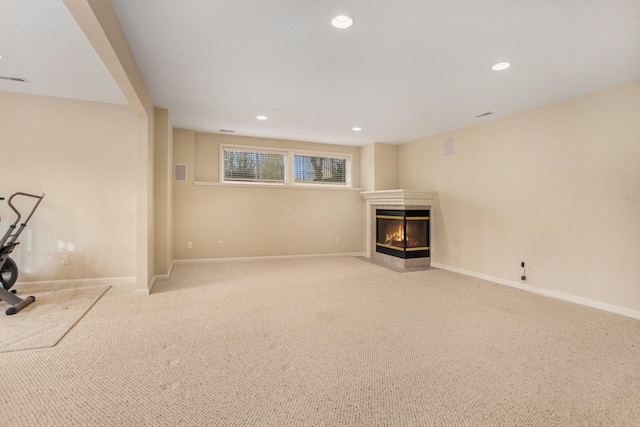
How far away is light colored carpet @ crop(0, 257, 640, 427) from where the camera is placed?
1586 millimetres

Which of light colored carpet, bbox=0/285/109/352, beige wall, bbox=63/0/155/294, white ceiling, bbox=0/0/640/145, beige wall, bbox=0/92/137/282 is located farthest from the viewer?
beige wall, bbox=0/92/137/282

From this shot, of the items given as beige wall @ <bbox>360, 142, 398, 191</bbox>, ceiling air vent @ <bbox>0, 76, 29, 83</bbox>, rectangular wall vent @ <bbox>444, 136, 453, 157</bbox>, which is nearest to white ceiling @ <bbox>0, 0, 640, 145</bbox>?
ceiling air vent @ <bbox>0, 76, 29, 83</bbox>

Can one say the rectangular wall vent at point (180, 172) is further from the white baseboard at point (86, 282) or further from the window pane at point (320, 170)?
the window pane at point (320, 170)

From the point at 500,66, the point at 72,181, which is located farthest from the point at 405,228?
the point at 72,181

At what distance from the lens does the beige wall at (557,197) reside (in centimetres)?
318

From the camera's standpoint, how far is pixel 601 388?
72.5 inches

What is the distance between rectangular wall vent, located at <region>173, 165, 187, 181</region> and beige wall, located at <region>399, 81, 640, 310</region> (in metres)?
4.91

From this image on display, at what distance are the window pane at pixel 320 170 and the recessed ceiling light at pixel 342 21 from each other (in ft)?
13.6

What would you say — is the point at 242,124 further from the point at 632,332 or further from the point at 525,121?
the point at 632,332

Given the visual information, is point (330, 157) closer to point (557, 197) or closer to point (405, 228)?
point (405, 228)

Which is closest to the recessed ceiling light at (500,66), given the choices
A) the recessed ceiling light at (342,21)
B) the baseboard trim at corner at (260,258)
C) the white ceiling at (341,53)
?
the white ceiling at (341,53)

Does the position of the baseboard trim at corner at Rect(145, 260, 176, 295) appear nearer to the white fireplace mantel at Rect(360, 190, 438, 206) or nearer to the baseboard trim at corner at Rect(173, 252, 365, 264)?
the baseboard trim at corner at Rect(173, 252, 365, 264)

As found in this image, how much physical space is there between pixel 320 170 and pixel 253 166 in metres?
1.49

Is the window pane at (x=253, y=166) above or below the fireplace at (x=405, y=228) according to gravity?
above
